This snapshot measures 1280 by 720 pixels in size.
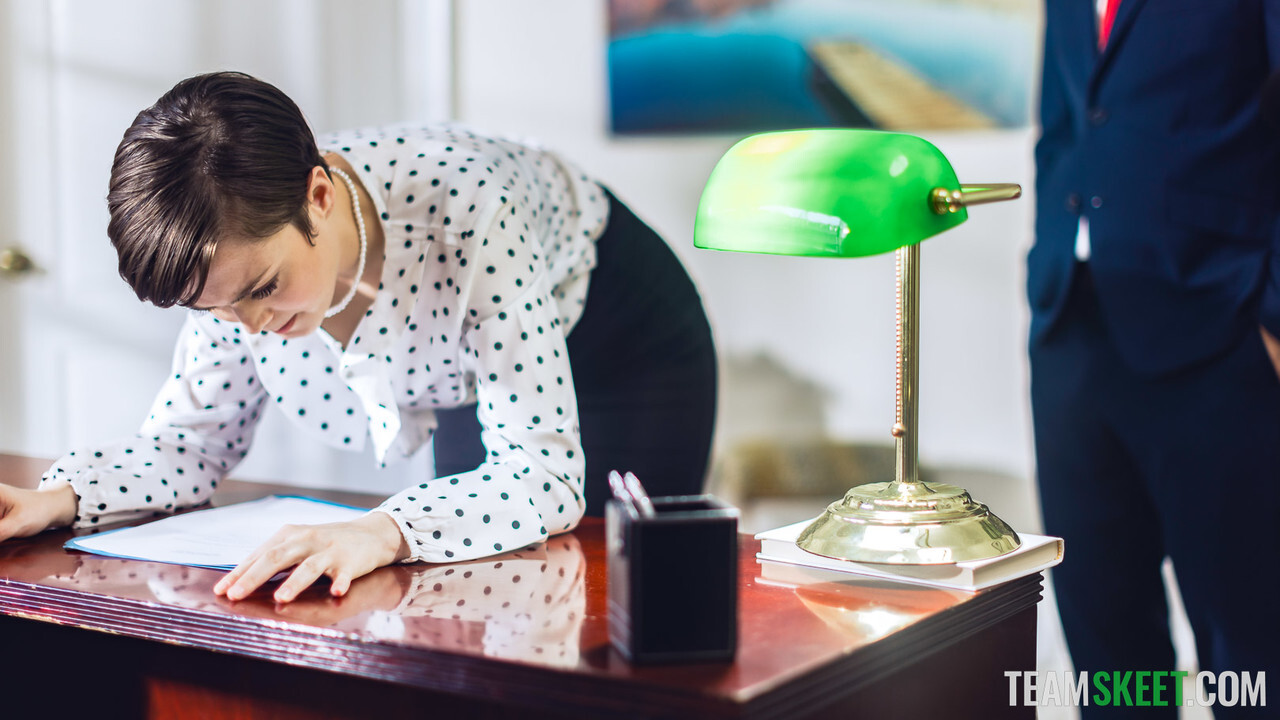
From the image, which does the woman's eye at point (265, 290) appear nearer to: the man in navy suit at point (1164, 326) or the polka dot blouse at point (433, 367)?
the polka dot blouse at point (433, 367)

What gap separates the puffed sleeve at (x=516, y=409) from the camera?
109 centimetres

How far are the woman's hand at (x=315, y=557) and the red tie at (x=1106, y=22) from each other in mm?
1207

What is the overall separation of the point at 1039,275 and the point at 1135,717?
2.12ft

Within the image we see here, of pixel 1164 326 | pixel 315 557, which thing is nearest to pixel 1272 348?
pixel 1164 326

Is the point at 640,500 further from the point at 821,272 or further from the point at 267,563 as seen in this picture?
the point at 821,272

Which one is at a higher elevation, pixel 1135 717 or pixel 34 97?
pixel 34 97

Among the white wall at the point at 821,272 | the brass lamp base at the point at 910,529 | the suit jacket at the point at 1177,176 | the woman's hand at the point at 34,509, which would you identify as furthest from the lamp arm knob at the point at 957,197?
the white wall at the point at 821,272

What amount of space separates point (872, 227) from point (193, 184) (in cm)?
60

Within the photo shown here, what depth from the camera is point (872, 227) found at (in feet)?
2.89

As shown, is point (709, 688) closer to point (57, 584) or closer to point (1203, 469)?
point (57, 584)

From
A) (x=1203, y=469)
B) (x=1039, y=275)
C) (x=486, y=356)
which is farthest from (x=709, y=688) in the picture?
(x=1039, y=275)

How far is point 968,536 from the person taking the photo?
0.94m

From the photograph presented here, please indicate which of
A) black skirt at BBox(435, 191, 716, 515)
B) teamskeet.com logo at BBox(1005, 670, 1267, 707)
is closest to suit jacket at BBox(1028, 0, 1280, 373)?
teamskeet.com logo at BBox(1005, 670, 1267, 707)

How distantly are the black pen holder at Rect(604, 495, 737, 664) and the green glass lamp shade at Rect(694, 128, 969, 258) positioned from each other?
0.81ft
